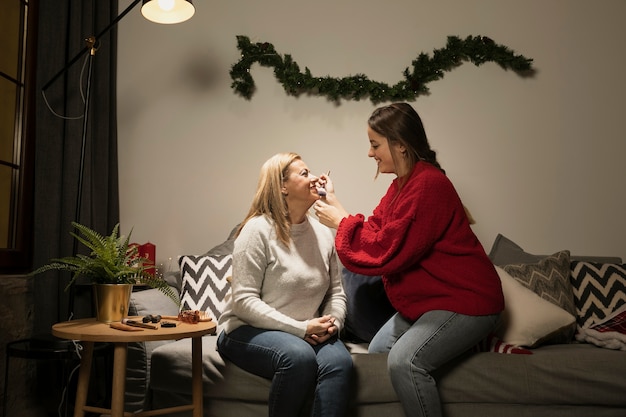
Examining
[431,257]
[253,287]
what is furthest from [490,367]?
[253,287]

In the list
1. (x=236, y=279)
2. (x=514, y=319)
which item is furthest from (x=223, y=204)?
(x=514, y=319)

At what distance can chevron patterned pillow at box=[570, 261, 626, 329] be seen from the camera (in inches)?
95.7

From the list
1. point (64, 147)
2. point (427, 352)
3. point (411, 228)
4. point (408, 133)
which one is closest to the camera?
point (427, 352)

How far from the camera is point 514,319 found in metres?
2.20

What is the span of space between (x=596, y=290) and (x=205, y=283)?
1.73 meters

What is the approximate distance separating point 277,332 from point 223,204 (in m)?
1.30

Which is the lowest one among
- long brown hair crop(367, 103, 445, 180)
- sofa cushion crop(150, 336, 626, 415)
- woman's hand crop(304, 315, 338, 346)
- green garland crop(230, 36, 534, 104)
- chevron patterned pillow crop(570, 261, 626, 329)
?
sofa cushion crop(150, 336, 626, 415)

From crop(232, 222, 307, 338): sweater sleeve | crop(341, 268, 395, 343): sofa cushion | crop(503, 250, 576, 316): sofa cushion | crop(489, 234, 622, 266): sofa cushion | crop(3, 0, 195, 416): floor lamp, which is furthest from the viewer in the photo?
crop(489, 234, 622, 266): sofa cushion

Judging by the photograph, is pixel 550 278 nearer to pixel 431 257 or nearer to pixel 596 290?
pixel 596 290

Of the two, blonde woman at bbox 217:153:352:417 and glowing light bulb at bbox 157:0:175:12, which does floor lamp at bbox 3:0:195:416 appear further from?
blonde woman at bbox 217:153:352:417

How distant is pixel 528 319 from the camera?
2189 mm

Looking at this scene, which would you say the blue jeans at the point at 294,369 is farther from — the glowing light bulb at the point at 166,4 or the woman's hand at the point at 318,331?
the glowing light bulb at the point at 166,4

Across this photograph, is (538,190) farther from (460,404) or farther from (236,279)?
(236,279)

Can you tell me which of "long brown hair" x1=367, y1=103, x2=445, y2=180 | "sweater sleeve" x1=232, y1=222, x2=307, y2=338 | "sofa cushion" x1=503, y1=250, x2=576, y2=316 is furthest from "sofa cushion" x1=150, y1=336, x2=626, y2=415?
"long brown hair" x1=367, y1=103, x2=445, y2=180
